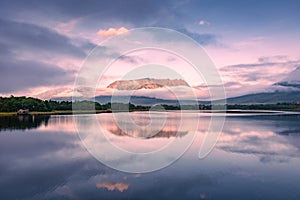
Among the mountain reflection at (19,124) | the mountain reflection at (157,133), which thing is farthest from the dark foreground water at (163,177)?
the mountain reflection at (19,124)

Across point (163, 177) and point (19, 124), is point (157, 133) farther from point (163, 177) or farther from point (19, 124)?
point (19, 124)

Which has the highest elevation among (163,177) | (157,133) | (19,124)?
(19,124)

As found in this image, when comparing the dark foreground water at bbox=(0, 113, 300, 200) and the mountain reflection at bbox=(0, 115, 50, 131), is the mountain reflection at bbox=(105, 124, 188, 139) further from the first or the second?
the mountain reflection at bbox=(0, 115, 50, 131)

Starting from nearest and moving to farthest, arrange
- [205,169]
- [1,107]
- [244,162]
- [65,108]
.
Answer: [205,169], [244,162], [1,107], [65,108]

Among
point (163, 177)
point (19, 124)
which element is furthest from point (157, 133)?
point (19, 124)

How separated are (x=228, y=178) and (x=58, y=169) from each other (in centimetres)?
719

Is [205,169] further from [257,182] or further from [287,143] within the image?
[287,143]

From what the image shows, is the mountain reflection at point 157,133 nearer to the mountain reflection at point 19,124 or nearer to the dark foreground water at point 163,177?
the dark foreground water at point 163,177

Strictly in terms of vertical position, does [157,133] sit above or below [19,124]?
below

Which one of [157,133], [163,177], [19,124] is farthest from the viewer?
[19,124]

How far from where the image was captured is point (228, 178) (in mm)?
10602

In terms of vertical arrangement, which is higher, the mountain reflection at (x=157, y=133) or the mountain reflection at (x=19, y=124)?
the mountain reflection at (x=19, y=124)

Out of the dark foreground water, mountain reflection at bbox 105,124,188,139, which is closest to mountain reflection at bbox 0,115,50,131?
mountain reflection at bbox 105,124,188,139

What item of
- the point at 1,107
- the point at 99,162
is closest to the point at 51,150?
the point at 99,162
